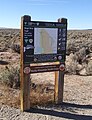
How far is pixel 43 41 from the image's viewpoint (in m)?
8.08

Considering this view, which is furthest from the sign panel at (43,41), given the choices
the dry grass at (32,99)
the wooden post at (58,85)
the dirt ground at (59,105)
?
the dirt ground at (59,105)

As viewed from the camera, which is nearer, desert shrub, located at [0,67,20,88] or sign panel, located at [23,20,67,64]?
sign panel, located at [23,20,67,64]

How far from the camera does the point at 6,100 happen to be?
841 cm

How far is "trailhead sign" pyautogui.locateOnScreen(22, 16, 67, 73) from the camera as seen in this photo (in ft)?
25.0

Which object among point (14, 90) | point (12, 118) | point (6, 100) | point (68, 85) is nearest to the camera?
point (12, 118)

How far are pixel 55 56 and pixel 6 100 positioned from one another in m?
1.91

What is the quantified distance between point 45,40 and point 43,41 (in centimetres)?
7

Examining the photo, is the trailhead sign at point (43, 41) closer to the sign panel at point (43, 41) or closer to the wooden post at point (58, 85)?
the sign panel at point (43, 41)

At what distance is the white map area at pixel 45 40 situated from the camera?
310 inches

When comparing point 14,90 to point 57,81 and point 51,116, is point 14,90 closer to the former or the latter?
point 57,81

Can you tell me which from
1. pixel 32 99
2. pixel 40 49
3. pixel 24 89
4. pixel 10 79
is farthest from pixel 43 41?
pixel 10 79

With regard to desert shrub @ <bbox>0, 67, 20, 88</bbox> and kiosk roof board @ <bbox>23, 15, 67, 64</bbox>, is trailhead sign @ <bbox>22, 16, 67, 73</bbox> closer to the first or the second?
kiosk roof board @ <bbox>23, 15, 67, 64</bbox>

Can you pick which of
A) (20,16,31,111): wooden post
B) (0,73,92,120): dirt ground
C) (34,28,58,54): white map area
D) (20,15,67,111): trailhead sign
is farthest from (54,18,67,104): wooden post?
(20,16,31,111): wooden post

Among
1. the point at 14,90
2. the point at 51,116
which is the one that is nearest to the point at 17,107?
the point at 51,116
